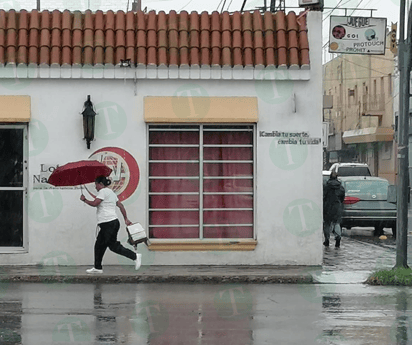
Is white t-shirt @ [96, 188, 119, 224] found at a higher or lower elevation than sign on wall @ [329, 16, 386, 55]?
lower

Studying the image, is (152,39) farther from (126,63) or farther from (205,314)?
(205,314)

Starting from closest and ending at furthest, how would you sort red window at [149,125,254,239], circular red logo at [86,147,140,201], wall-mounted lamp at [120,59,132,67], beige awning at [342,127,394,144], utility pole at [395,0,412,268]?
utility pole at [395,0,412,268], wall-mounted lamp at [120,59,132,67], circular red logo at [86,147,140,201], red window at [149,125,254,239], beige awning at [342,127,394,144]

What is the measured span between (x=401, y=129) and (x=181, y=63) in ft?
13.3

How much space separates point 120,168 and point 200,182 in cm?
148

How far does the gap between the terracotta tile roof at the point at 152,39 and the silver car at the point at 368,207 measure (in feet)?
27.5

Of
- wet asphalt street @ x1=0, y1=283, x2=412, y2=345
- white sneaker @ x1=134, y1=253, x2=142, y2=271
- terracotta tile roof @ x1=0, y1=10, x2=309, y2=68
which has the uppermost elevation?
terracotta tile roof @ x1=0, y1=10, x2=309, y2=68

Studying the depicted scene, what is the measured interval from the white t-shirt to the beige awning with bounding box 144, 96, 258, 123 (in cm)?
178

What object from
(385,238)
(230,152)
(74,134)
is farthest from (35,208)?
(385,238)

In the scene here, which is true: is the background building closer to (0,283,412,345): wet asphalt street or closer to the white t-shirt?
the white t-shirt

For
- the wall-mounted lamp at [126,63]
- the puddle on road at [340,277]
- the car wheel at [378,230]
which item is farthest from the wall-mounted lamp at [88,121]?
the car wheel at [378,230]

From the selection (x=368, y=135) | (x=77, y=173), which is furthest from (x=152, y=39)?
(x=368, y=135)

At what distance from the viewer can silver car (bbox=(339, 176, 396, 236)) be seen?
23.2 metres

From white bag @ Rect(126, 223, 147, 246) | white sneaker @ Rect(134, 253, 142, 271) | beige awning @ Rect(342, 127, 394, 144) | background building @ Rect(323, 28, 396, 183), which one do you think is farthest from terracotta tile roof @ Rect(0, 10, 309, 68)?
beige awning @ Rect(342, 127, 394, 144)

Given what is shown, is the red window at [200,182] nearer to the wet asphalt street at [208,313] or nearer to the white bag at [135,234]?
the white bag at [135,234]
